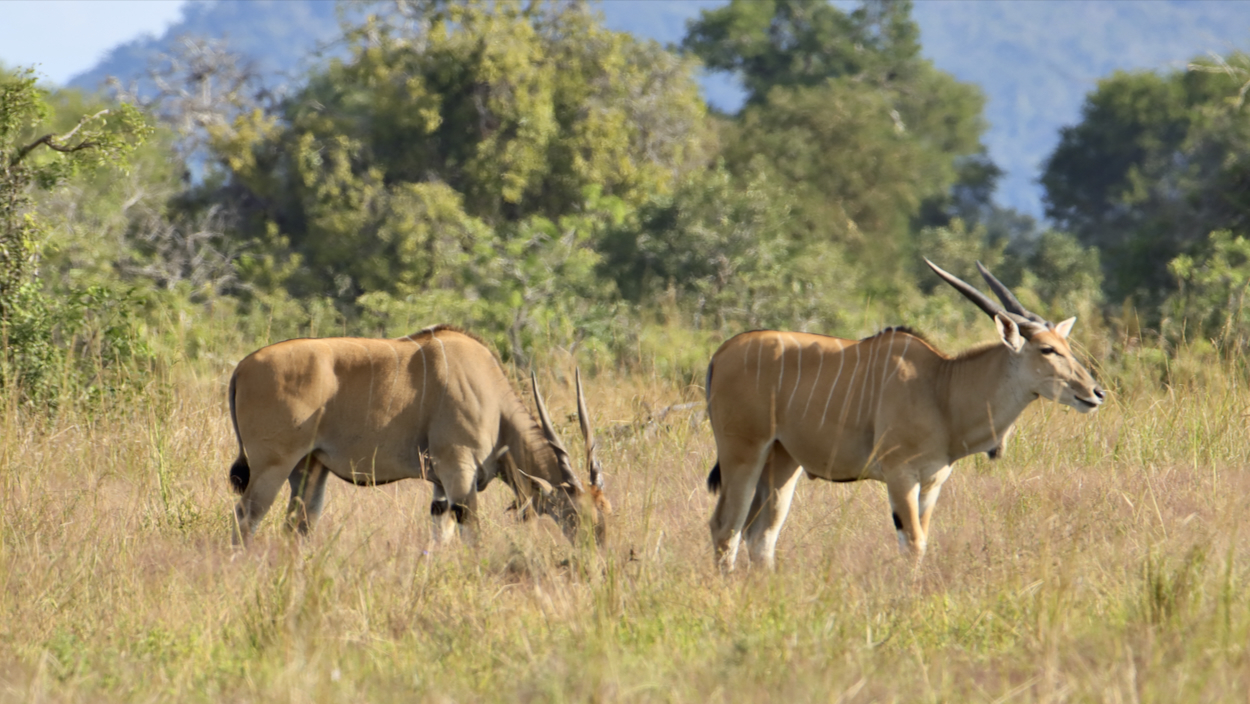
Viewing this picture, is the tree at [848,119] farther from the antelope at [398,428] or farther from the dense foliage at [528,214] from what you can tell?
the antelope at [398,428]

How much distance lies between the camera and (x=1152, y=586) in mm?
4215

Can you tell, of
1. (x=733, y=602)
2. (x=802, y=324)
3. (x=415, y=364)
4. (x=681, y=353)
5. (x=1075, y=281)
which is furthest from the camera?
(x=1075, y=281)

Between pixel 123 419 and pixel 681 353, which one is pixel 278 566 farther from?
pixel 681 353

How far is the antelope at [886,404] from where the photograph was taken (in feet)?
17.7

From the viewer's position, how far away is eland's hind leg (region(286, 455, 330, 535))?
242 inches

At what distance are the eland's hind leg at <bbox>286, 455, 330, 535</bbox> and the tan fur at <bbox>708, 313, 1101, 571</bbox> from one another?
1.99 metres

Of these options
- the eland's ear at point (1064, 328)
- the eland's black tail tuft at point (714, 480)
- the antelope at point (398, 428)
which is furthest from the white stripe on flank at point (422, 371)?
the eland's ear at point (1064, 328)

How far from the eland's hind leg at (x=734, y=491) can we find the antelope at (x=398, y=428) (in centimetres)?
57

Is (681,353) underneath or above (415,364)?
underneath

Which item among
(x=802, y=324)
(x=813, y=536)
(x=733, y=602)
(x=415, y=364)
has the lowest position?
(x=802, y=324)

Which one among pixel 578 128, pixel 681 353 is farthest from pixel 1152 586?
pixel 578 128

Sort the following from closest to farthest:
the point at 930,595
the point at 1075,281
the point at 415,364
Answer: the point at 930,595
the point at 415,364
the point at 1075,281

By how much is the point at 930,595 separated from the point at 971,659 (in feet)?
2.49

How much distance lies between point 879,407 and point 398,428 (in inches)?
86.7
